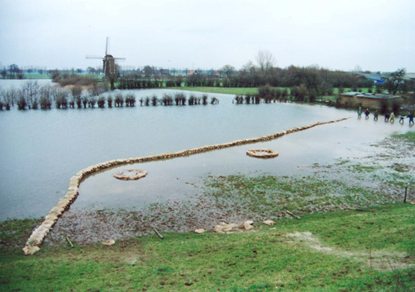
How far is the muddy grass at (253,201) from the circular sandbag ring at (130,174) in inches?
114

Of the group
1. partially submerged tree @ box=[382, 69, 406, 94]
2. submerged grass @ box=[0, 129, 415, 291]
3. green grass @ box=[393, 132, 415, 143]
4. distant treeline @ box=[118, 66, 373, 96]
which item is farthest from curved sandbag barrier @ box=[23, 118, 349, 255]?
distant treeline @ box=[118, 66, 373, 96]

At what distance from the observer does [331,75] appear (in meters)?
85.4

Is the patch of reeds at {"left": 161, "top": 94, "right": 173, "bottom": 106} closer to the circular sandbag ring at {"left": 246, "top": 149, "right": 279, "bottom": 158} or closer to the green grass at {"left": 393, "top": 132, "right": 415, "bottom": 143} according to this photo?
the circular sandbag ring at {"left": 246, "top": 149, "right": 279, "bottom": 158}

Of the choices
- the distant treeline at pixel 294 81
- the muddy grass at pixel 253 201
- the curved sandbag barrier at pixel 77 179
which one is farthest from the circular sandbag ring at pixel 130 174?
the distant treeline at pixel 294 81

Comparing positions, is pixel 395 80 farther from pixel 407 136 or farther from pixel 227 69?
pixel 227 69

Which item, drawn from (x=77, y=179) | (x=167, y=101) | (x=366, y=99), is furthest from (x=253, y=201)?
(x=366, y=99)

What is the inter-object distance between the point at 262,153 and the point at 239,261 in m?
12.7

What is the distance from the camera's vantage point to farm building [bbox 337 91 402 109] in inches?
1649

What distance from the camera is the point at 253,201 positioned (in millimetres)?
12148

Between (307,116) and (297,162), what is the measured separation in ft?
73.0

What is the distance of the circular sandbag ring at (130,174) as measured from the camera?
1499 cm

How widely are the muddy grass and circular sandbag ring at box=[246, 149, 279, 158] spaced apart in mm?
2854

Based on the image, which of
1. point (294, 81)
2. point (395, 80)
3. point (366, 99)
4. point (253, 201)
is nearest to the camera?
point (253, 201)

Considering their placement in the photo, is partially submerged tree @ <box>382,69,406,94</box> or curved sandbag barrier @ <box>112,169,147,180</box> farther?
partially submerged tree @ <box>382,69,406,94</box>
